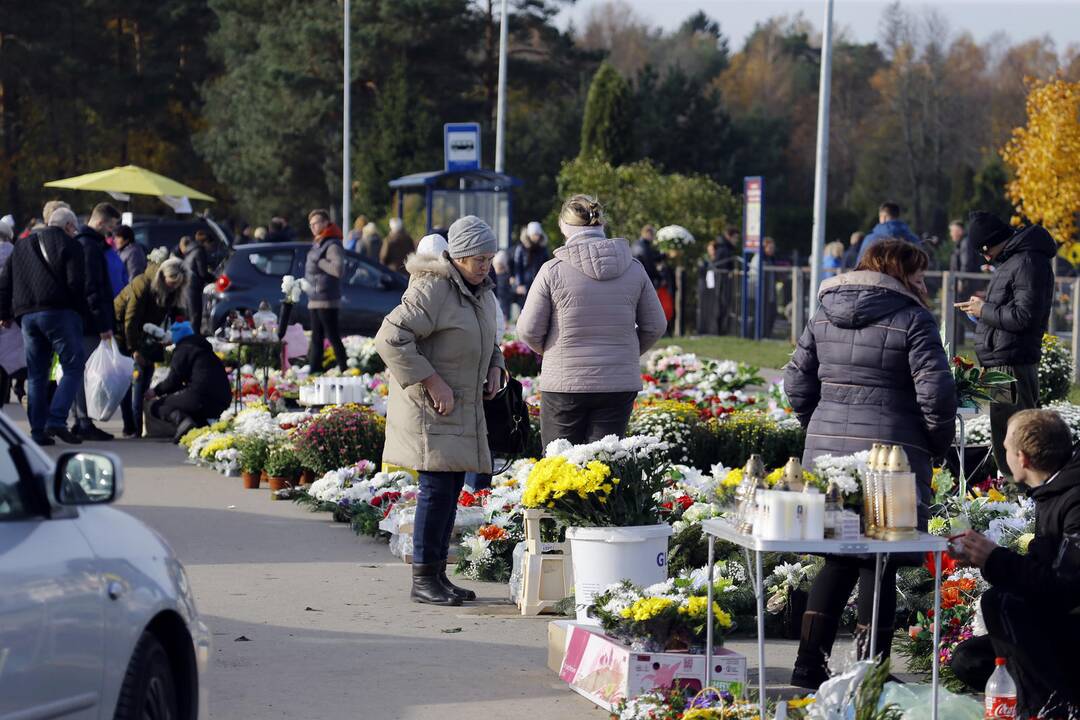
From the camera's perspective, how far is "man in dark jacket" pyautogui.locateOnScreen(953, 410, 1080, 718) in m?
5.40

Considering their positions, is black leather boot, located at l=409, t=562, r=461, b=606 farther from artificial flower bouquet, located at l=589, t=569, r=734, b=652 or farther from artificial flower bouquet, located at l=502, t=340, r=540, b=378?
artificial flower bouquet, located at l=502, t=340, r=540, b=378

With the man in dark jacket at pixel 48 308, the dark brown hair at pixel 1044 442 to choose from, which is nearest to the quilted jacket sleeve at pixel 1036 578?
the dark brown hair at pixel 1044 442

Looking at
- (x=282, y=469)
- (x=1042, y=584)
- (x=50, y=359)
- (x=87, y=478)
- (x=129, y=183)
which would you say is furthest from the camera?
(x=129, y=183)

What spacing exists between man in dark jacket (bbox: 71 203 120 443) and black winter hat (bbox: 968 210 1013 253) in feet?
22.3

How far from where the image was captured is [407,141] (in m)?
48.6

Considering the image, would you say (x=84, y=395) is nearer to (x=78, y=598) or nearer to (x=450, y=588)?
(x=450, y=588)

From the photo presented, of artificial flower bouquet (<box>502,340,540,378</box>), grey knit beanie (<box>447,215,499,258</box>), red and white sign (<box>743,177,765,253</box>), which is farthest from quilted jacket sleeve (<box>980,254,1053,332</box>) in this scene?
red and white sign (<box>743,177,765,253</box>)

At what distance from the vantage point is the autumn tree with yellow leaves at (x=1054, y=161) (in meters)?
33.4

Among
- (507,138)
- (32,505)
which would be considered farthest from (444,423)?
(507,138)

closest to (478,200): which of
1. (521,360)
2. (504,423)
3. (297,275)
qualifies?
(297,275)

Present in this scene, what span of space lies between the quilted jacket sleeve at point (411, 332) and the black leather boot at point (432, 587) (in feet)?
3.11

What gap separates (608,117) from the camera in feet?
169

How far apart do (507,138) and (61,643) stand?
49874 millimetres

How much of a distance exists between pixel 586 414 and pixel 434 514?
1106mm
